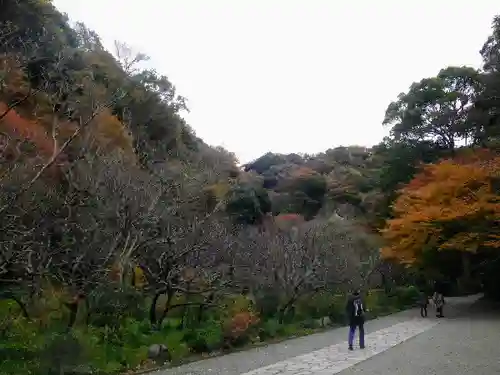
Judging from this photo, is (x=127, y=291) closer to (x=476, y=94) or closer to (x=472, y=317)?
(x=472, y=317)

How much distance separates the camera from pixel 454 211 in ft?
65.9

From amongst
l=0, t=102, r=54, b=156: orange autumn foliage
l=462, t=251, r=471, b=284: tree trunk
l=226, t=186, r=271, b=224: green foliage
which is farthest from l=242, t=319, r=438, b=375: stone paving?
l=226, t=186, r=271, b=224: green foliage

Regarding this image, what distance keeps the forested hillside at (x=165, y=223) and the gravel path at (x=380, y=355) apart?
105 centimetres

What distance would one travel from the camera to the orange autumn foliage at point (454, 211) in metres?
20.1

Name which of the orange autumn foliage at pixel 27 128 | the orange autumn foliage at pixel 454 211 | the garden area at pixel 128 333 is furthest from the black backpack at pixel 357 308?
the orange autumn foliage at pixel 27 128

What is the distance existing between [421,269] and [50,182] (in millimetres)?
18329

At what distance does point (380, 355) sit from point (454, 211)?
1083 cm

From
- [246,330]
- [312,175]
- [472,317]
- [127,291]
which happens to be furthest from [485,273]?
[312,175]

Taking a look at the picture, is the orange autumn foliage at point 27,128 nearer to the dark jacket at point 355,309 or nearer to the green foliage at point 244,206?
the dark jacket at point 355,309

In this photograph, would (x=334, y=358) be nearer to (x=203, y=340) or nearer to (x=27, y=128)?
(x=203, y=340)

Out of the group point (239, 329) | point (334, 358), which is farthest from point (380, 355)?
point (239, 329)

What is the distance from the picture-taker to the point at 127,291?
40.8 ft

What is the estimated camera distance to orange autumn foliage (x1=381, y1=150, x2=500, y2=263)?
20.1 meters

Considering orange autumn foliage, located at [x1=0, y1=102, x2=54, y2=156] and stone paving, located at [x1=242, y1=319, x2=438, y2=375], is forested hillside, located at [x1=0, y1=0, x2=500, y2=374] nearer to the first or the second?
orange autumn foliage, located at [x1=0, y1=102, x2=54, y2=156]
